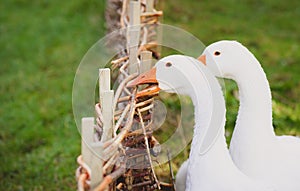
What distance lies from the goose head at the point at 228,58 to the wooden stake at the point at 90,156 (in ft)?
2.41

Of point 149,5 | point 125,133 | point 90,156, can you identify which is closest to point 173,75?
point 125,133

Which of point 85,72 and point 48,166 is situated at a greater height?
point 85,72

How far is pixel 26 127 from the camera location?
3.91 meters

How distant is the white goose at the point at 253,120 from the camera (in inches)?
83.4

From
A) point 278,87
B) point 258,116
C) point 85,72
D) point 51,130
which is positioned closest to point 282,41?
point 278,87

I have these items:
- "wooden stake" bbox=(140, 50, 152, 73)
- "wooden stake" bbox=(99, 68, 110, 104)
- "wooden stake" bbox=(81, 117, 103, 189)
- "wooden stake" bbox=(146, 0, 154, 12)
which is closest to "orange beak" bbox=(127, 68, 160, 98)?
"wooden stake" bbox=(140, 50, 152, 73)

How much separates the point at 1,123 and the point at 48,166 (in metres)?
0.78

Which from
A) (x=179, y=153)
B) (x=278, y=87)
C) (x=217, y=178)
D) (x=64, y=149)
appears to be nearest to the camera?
(x=217, y=178)

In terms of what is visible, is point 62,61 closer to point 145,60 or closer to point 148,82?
point 145,60

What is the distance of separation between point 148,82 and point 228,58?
0.34 meters

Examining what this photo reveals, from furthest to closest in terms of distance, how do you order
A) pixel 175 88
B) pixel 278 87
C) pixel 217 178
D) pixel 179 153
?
pixel 278 87 → pixel 179 153 → pixel 175 88 → pixel 217 178

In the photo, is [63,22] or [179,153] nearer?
[179,153]

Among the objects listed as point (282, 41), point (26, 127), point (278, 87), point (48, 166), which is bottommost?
point (48, 166)

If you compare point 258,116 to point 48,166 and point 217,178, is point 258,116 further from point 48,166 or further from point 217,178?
point 48,166
